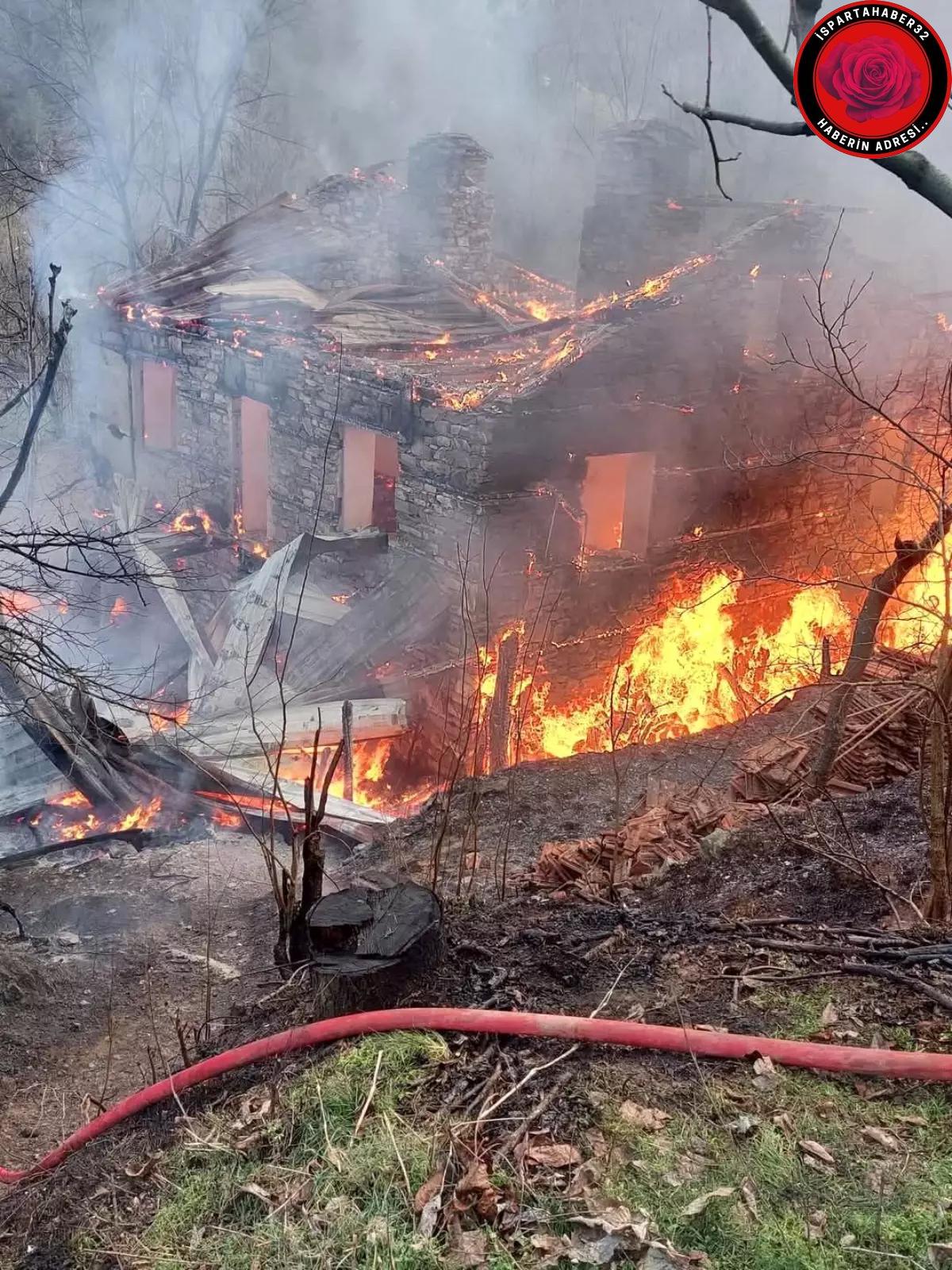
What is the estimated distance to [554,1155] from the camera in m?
3.54

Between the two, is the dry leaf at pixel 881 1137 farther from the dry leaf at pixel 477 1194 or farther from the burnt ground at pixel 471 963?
the dry leaf at pixel 477 1194

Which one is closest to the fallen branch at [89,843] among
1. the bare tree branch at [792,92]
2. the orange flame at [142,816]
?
the orange flame at [142,816]

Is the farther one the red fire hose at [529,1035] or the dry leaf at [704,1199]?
the red fire hose at [529,1035]

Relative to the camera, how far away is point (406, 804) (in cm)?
1123

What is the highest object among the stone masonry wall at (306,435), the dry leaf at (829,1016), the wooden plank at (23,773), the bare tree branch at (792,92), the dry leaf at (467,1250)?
the bare tree branch at (792,92)

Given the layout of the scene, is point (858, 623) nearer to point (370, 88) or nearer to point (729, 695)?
point (729, 695)

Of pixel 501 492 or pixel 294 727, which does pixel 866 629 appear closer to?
pixel 501 492

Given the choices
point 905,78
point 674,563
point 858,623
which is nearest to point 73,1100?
point 858,623

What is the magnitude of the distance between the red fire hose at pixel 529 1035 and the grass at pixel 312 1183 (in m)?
0.11

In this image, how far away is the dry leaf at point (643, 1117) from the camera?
3654 millimetres

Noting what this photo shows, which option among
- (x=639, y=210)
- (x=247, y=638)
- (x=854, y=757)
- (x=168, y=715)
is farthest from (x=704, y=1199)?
(x=639, y=210)

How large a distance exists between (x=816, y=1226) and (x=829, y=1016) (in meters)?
1.09

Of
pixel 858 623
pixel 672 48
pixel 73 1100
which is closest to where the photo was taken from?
pixel 73 1100

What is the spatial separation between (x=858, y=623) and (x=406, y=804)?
226 inches
